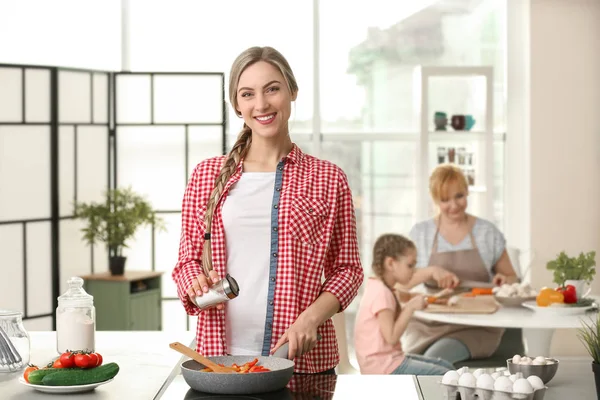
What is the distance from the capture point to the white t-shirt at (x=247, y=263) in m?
2.09

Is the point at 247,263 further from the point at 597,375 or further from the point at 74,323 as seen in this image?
the point at 597,375

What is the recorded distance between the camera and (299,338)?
6.47 ft

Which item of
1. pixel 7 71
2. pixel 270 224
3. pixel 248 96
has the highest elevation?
pixel 7 71

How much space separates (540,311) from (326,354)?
2250mm

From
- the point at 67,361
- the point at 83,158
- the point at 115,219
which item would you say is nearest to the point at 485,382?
the point at 67,361

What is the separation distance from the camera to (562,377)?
205 centimetres

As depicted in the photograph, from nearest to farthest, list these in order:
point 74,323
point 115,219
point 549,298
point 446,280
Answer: point 74,323
point 549,298
point 446,280
point 115,219

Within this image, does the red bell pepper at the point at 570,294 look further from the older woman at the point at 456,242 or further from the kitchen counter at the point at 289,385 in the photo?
the kitchen counter at the point at 289,385

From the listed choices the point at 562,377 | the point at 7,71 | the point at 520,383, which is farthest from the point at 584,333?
the point at 7,71

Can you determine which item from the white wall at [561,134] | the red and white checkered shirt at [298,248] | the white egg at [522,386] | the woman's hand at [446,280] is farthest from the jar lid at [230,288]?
the white wall at [561,134]

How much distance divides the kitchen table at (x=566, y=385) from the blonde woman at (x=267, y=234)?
0.88 feet

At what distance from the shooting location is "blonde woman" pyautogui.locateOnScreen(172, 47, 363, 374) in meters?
2.08

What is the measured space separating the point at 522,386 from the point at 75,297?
1.09 m

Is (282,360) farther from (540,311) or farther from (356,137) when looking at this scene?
(356,137)
